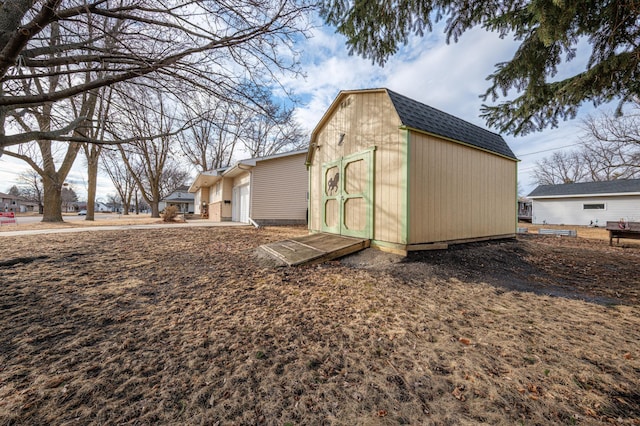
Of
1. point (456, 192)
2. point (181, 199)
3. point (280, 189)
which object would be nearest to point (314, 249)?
point (456, 192)

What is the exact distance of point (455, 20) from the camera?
4.38m

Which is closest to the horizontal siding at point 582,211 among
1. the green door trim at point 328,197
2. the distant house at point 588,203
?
the distant house at point 588,203

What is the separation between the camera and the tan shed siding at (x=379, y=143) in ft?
16.3

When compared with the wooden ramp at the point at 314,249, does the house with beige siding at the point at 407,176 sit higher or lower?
higher

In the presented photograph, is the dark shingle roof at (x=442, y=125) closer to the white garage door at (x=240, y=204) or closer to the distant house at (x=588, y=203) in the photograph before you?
the white garage door at (x=240, y=204)

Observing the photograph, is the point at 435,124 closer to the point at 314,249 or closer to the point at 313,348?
the point at 314,249

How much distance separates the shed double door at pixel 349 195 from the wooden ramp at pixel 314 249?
337 mm

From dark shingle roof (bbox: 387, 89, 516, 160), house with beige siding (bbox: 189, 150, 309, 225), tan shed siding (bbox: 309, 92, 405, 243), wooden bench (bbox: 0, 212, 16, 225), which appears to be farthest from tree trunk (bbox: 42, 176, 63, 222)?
Answer: dark shingle roof (bbox: 387, 89, 516, 160)

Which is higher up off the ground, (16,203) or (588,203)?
(16,203)

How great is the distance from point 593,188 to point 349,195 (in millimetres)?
25104

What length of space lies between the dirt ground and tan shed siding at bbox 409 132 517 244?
4.99 ft

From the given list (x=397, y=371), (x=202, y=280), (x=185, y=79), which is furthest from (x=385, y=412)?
(x=185, y=79)

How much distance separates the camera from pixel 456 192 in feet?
19.0

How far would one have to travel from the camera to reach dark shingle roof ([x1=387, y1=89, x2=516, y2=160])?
512cm
